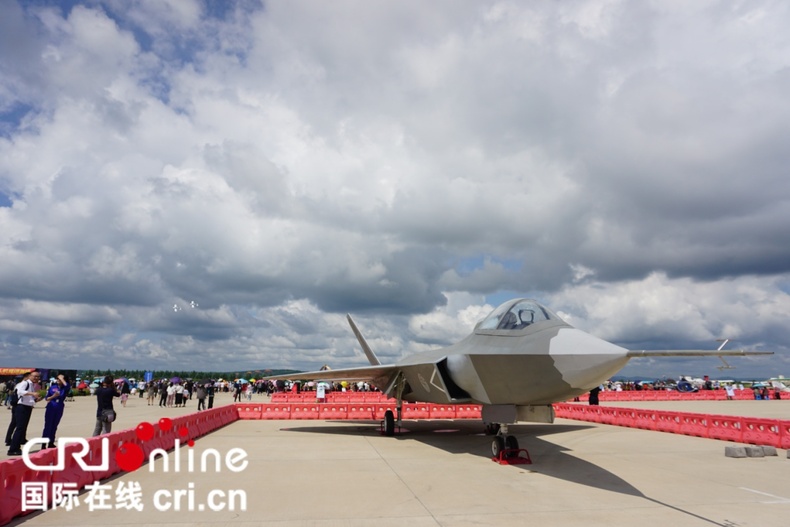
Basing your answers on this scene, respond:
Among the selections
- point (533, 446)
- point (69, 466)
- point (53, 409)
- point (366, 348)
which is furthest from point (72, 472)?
point (366, 348)

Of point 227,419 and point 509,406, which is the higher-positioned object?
point 509,406

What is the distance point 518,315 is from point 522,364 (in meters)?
1.16

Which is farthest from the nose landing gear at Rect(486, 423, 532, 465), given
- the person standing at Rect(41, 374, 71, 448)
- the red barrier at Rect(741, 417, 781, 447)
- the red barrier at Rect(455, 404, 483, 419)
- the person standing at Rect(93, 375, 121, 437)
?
the red barrier at Rect(455, 404, 483, 419)

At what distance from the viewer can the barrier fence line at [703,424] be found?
12281 mm

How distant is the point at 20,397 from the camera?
31.8 ft

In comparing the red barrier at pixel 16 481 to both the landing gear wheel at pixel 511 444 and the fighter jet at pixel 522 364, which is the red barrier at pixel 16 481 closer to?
the fighter jet at pixel 522 364

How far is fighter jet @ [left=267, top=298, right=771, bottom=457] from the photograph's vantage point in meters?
6.97

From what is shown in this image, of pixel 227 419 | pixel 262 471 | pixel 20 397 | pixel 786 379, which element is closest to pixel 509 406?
pixel 262 471

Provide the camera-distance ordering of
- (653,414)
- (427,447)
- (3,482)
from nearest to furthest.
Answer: (3,482) < (427,447) < (653,414)

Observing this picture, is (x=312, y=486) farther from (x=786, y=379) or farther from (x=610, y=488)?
(x=786, y=379)

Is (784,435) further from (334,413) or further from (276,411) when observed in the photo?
(276,411)

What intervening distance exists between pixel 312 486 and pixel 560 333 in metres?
4.52

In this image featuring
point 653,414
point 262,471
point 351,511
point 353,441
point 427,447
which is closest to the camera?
point 351,511

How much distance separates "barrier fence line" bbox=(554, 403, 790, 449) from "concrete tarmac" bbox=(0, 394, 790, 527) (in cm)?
79
